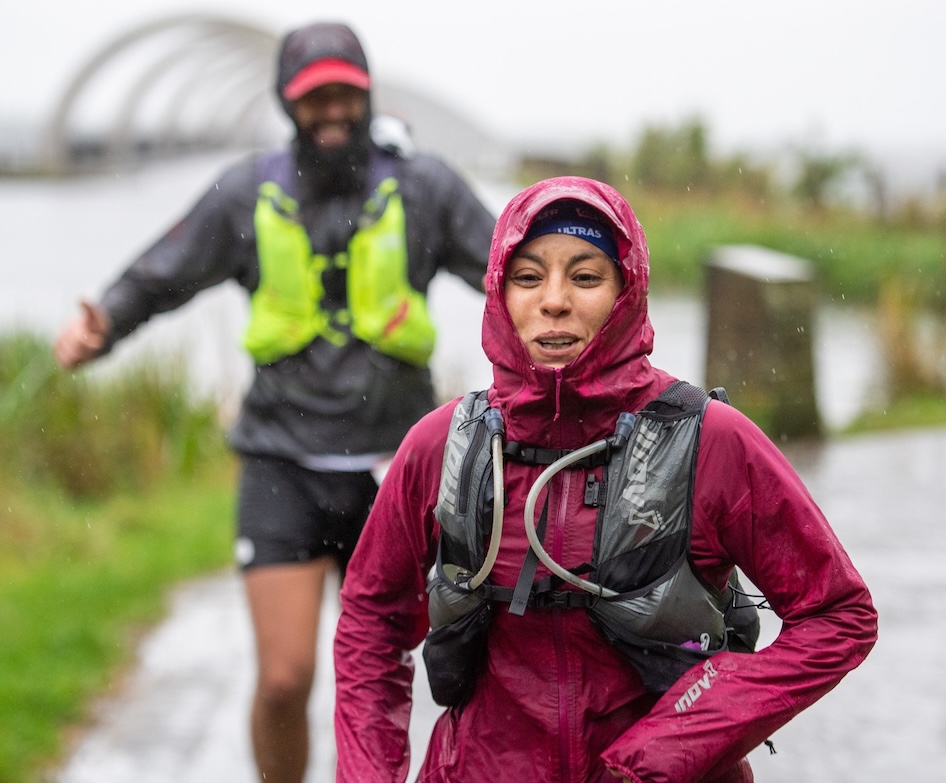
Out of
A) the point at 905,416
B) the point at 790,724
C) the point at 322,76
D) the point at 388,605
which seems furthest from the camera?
the point at 905,416

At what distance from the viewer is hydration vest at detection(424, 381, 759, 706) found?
2229mm

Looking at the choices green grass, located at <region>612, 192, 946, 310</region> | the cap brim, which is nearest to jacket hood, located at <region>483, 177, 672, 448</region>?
the cap brim

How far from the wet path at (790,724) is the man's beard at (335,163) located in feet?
6.40

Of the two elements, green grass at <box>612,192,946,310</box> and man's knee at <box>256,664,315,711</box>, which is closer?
man's knee at <box>256,664,315,711</box>

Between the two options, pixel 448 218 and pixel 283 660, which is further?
pixel 448 218

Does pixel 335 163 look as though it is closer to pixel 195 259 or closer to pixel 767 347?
pixel 195 259

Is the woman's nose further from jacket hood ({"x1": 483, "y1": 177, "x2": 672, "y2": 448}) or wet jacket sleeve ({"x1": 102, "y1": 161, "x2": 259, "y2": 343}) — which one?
wet jacket sleeve ({"x1": 102, "y1": 161, "x2": 259, "y2": 343})

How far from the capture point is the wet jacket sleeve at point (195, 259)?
3.91 meters

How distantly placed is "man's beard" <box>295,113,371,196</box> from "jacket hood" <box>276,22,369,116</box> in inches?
6.6

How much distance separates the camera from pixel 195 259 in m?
3.96

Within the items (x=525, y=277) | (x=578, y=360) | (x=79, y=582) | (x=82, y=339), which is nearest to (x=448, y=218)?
(x=82, y=339)

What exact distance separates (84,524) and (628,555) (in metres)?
6.31

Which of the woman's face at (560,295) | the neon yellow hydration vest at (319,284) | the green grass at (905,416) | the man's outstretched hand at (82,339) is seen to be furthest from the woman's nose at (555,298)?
the green grass at (905,416)

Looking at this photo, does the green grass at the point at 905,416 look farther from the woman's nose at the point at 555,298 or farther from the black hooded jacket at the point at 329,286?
the woman's nose at the point at 555,298
